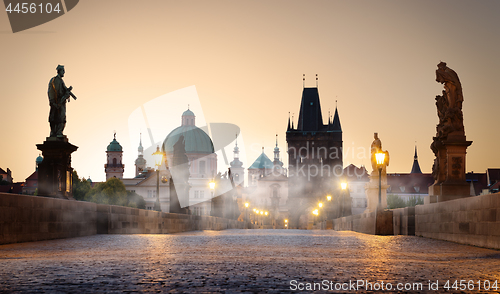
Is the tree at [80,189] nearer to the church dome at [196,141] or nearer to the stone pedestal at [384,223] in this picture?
the church dome at [196,141]

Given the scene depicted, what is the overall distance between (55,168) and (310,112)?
115 m

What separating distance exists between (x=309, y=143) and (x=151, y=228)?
11051cm

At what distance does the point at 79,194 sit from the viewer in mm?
92875

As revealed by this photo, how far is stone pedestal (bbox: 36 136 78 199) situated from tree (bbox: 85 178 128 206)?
80537 millimetres

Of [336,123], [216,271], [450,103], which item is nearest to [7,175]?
[336,123]

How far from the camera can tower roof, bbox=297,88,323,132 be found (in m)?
131

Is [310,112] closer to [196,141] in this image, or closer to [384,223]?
[196,141]

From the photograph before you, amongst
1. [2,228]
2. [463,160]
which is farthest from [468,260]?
[463,160]

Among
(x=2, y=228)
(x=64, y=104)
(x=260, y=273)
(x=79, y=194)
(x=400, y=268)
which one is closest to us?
(x=260, y=273)

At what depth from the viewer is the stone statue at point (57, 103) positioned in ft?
63.6

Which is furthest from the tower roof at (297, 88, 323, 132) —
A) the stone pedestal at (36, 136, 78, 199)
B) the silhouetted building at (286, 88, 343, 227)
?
the stone pedestal at (36, 136, 78, 199)

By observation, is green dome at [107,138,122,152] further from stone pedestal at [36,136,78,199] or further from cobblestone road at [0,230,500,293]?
cobblestone road at [0,230,500,293]

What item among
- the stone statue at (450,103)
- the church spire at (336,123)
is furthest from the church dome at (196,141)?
the stone statue at (450,103)

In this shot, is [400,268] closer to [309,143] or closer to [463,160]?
[463,160]
